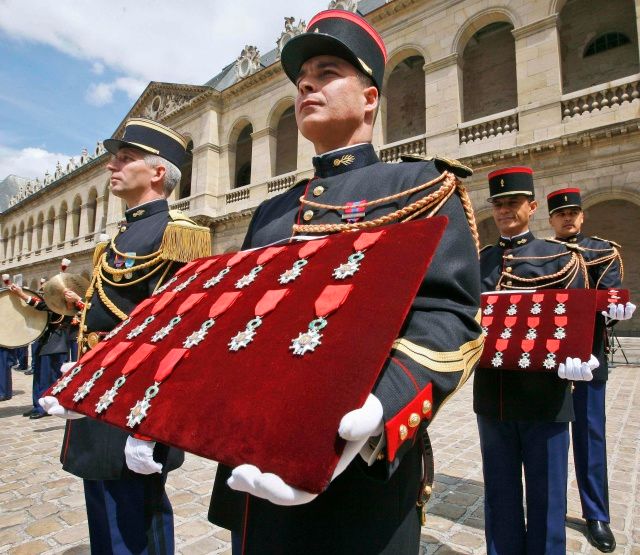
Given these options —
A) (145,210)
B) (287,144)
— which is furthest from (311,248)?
(287,144)

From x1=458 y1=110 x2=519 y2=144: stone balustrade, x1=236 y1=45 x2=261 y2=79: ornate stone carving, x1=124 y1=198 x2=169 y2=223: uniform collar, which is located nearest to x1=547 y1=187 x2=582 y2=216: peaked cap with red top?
x1=124 y1=198 x2=169 y2=223: uniform collar

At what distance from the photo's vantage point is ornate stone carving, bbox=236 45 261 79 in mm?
19578

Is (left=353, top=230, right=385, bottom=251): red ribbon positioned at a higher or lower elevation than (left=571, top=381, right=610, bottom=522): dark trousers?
higher

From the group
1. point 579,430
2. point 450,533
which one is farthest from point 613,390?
point 450,533

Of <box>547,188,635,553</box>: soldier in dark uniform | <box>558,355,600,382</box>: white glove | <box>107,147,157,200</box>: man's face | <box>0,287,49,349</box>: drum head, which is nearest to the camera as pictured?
<box>558,355,600,382</box>: white glove

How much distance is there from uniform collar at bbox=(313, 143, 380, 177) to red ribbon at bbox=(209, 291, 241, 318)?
646mm

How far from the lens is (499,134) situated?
11656 mm

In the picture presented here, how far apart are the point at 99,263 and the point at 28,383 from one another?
11878 millimetres

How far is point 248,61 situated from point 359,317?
21.3 meters

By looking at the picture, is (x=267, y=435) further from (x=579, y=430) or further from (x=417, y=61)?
(x=417, y=61)

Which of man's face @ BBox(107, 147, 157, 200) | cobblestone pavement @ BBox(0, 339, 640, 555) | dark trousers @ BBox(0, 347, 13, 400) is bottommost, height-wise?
cobblestone pavement @ BBox(0, 339, 640, 555)

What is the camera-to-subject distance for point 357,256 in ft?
3.34

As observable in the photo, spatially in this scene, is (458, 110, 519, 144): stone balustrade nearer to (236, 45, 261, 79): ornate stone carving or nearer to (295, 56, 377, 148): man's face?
(236, 45, 261, 79): ornate stone carving

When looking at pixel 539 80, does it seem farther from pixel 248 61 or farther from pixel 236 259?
pixel 248 61
